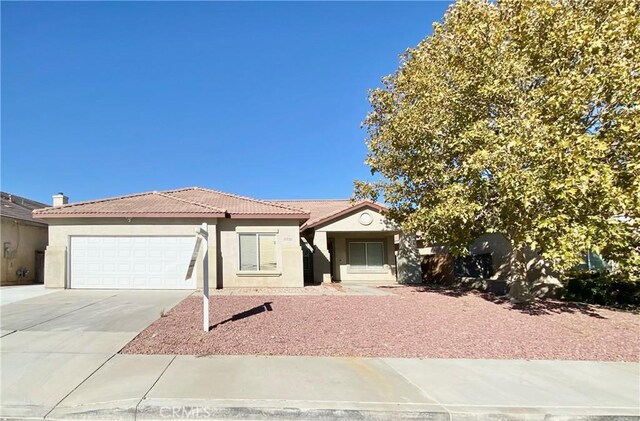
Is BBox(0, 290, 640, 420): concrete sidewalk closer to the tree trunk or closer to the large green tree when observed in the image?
the large green tree

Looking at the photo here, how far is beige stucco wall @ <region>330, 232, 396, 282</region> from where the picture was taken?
69.2 feet

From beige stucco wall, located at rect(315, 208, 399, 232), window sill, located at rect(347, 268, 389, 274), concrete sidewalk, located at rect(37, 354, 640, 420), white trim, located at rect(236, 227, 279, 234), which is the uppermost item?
beige stucco wall, located at rect(315, 208, 399, 232)

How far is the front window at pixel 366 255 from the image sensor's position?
21359mm

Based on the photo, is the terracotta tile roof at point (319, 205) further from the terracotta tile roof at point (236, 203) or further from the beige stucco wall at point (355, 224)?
the terracotta tile roof at point (236, 203)

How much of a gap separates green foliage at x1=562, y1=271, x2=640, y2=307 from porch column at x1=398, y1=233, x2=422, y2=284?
6.85 m

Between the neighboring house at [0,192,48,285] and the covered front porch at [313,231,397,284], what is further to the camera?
the covered front porch at [313,231,397,284]

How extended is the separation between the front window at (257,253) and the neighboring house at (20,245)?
10885 mm

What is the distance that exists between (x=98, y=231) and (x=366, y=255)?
41.6 feet

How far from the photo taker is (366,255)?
21453 mm

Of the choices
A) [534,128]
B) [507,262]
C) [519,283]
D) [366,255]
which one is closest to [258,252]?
[366,255]

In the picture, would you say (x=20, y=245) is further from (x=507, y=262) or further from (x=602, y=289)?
(x=602, y=289)

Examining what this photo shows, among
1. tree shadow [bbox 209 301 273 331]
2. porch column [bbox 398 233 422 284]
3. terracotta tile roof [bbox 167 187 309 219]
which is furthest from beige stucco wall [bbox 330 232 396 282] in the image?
tree shadow [bbox 209 301 273 331]

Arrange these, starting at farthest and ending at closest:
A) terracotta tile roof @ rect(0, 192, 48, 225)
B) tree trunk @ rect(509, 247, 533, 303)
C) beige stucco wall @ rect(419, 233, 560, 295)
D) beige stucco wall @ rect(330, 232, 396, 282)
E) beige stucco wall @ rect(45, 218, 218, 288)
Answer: beige stucco wall @ rect(330, 232, 396, 282), terracotta tile roof @ rect(0, 192, 48, 225), beige stucco wall @ rect(419, 233, 560, 295), beige stucco wall @ rect(45, 218, 218, 288), tree trunk @ rect(509, 247, 533, 303)

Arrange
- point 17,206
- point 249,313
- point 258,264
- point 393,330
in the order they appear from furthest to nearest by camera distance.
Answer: point 17,206 < point 258,264 < point 249,313 < point 393,330
